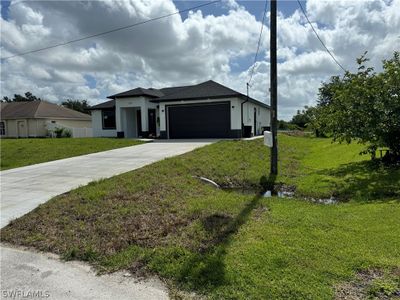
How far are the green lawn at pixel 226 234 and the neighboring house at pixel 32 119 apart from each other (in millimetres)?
25175

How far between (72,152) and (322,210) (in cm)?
1209

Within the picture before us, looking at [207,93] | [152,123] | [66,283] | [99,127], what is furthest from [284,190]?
[99,127]

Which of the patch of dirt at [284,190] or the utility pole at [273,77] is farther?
the utility pole at [273,77]

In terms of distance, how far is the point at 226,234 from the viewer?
4.49 metres

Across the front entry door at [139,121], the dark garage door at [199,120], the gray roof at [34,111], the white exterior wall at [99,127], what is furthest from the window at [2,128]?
the dark garage door at [199,120]

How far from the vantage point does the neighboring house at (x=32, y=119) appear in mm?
29609

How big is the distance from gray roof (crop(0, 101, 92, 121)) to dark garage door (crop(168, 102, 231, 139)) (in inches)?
628

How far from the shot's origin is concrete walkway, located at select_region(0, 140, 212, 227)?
643 centimetres

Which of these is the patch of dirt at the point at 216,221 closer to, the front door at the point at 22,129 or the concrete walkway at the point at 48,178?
the concrete walkway at the point at 48,178

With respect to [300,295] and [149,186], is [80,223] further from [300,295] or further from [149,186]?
[300,295]

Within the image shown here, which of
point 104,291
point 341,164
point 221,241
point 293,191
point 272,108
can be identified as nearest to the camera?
point 104,291

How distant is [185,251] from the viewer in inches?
156

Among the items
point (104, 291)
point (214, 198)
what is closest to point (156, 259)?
point (104, 291)

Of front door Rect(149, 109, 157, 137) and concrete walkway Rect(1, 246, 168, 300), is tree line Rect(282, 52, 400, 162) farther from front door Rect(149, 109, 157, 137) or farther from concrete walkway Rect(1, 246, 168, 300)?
front door Rect(149, 109, 157, 137)
